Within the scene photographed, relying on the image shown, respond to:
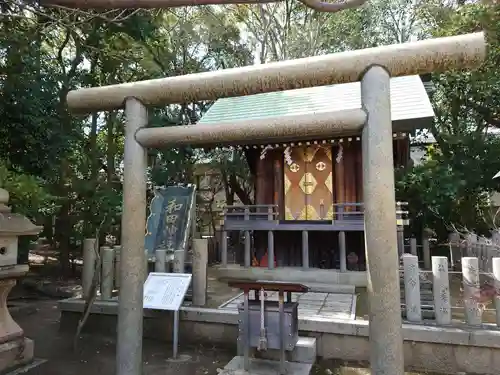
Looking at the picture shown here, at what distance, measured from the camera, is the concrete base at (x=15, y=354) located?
4535mm

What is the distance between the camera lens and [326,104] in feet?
32.9

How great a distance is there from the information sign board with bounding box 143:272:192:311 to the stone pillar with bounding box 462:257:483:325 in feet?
12.7

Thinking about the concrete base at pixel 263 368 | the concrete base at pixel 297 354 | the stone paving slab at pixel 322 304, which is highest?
the stone paving slab at pixel 322 304

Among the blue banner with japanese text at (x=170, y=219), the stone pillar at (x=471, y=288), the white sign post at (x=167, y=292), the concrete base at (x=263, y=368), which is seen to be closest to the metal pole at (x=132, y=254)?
the concrete base at (x=263, y=368)

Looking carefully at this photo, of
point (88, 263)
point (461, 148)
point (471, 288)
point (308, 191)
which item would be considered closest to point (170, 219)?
point (88, 263)

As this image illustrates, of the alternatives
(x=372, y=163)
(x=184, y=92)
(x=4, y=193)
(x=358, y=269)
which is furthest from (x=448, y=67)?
(x=358, y=269)

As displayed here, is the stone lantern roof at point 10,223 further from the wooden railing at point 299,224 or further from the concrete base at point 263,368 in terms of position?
the wooden railing at point 299,224

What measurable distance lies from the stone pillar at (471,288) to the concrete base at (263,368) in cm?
229

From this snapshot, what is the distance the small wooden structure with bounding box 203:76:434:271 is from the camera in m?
9.54

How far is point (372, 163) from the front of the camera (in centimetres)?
300

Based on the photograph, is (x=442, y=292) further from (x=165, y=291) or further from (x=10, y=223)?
(x=10, y=223)

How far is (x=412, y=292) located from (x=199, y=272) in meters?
3.46

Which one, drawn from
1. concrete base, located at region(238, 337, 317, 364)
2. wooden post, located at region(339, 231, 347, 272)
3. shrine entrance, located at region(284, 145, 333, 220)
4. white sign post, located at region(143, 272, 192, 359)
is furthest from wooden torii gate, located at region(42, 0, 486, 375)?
shrine entrance, located at region(284, 145, 333, 220)

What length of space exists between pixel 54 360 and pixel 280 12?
16898 mm
